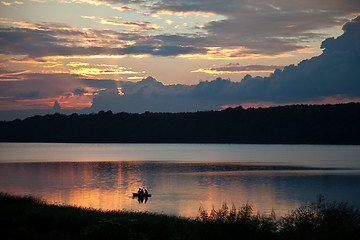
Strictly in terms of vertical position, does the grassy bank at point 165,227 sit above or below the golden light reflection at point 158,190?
above

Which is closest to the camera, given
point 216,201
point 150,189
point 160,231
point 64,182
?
point 160,231

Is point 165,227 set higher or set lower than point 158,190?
higher

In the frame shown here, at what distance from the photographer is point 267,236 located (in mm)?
21719

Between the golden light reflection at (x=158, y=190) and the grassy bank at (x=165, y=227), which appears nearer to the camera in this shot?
the grassy bank at (x=165, y=227)

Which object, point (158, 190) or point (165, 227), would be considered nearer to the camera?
point (165, 227)

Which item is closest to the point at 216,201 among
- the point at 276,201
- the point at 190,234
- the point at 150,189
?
the point at 276,201

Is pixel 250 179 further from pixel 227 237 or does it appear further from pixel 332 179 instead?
pixel 227 237

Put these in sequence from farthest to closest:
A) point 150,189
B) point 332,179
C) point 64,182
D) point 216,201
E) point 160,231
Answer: point 332,179
point 64,182
point 150,189
point 216,201
point 160,231

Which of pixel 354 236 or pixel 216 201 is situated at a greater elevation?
pixel 354 236

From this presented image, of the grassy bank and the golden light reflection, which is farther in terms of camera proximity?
the golden light reflection

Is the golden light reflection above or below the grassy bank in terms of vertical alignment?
below

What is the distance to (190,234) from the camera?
22.5 meters

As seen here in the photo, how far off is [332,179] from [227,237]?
71.7 metres

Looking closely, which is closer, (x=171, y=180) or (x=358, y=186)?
(x=358, y=186)
